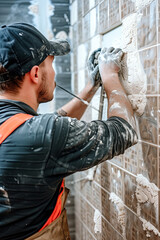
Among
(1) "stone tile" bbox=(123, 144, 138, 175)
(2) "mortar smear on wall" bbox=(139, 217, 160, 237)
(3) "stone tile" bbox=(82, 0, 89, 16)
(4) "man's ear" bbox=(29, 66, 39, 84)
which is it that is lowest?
(2) "mortar smear on wall" bbox=(139, 217, 160, 237)

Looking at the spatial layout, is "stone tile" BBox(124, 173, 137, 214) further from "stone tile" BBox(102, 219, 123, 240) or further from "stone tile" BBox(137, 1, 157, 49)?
"stone tile" BBox(137, 1, 157, 49)

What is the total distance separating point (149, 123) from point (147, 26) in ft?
1.27

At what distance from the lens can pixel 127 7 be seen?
117 cm

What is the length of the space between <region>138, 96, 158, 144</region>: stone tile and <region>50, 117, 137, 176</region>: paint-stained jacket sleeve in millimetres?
160

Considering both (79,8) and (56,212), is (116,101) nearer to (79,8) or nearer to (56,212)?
(56,212)

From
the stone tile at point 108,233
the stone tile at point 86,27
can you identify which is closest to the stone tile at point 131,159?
the stone tile at point 108,233

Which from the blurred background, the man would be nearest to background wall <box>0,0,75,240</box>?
the blurred background

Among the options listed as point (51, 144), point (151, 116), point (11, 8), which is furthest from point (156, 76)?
point (11, 8)

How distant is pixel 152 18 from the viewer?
99 cm

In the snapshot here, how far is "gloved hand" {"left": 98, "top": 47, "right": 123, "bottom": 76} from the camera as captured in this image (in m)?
1.17

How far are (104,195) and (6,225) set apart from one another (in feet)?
2.44

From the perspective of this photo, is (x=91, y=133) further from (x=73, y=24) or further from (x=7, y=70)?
(x=73, y=24)

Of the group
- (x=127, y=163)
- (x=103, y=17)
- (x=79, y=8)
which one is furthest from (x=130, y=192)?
(x=79, y=8)

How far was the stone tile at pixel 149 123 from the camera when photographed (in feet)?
3.36
